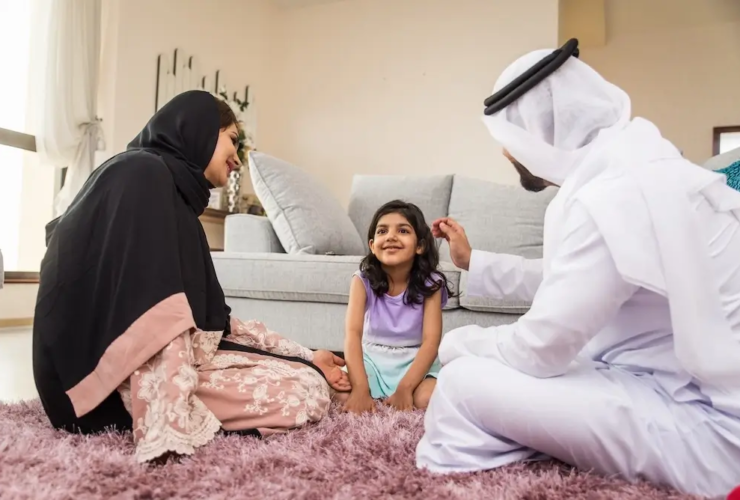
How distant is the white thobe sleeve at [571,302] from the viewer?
0.95m

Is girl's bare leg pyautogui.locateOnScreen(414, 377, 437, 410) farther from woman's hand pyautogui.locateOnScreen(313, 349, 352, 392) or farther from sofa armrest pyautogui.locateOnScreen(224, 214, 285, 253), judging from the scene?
sofa armrest pyautogui.locateOnScreen(224, 214, 285, 253)

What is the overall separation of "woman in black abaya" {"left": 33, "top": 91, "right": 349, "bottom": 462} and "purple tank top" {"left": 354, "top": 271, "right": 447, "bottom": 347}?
52cm

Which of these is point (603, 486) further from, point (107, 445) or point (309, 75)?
point (309, 75)

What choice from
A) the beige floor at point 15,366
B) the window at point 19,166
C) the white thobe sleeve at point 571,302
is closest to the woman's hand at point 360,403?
the white thobe sleeve at point 571,302

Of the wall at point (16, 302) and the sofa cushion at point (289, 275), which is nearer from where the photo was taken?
the sofa cushion at point (289, 275)

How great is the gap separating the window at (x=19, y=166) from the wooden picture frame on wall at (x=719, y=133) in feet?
18.9

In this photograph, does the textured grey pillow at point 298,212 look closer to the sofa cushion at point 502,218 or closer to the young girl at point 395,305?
the sofa cushion at point 502,218

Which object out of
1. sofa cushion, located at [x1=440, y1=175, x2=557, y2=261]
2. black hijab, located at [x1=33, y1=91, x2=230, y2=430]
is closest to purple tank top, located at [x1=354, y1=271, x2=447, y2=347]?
black hijab, located at [x1=33, y1=91, x2=230, y2=430]

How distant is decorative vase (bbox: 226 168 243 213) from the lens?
4820 mm

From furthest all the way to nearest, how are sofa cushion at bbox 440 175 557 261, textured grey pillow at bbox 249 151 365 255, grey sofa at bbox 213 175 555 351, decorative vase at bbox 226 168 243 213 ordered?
decorative vase at bbox 226 168 243 213 < sofa cushion at bbox 440 175 557 261 < textured grey pillow at bbox 249 151 365 255 < grey sofa at bbox 213 175 555 351

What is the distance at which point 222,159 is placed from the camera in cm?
150

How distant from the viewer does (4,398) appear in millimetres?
1704

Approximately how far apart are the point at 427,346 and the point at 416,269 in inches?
11.4

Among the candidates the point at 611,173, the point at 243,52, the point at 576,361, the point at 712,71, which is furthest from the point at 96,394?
the point at 712,71
